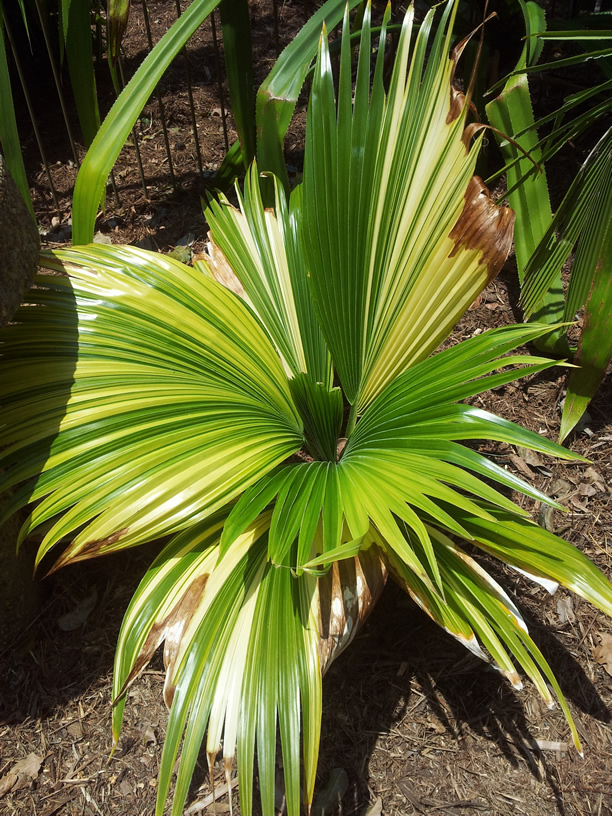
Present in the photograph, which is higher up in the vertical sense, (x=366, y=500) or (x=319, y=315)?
(x=319, y=315)

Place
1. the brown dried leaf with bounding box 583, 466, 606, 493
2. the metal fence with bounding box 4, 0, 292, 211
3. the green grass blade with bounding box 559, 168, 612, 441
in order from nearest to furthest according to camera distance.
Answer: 1. the green grass blade with bounding box 559, 168, 612, 441
2. the brown dried leaf with bounding box 583, 466, 606, 493
3. the metal fence with bounding box 4, 0, 292, 211

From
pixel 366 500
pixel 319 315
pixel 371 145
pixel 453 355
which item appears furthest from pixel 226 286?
pixel 366 500

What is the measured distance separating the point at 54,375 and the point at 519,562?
1.05m

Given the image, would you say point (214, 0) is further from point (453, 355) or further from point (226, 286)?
point (453, 355)

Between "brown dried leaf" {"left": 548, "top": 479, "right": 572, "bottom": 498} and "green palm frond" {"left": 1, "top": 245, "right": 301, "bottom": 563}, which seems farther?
"brown dried leaf" {"left": 548, "top": 479, "right": 572, "bottom": 498}

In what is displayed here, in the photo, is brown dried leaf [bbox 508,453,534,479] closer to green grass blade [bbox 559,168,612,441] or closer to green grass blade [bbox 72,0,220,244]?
green grass blade [bbox 559,168,612,441]

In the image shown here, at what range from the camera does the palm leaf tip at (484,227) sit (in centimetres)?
145

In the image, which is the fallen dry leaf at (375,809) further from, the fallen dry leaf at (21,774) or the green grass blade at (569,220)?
the green grass blade at (569,220)

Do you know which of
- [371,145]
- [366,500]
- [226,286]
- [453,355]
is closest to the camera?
[366,500]

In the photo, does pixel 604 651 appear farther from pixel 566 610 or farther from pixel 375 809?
pixel 375 809

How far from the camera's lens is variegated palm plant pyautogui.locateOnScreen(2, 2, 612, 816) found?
117 cm

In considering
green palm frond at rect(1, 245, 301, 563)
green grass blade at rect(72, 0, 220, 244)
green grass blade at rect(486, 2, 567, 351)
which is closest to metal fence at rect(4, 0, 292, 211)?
green grass blade at rect(72, 0, 220, 244)

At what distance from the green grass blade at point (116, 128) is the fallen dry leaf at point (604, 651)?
1771 mm

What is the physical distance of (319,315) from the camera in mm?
1541
